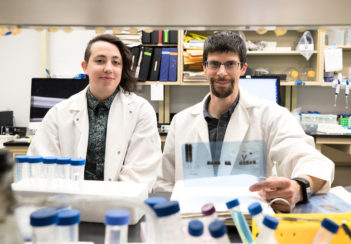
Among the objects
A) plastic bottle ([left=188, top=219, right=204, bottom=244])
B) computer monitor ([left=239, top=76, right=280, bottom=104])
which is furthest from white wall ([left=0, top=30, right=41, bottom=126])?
plastic bottle ([left=188, top=219, right=204, bottom=244])

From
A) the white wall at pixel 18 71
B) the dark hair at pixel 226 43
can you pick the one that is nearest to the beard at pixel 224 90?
the dark hair at pixel 226 43

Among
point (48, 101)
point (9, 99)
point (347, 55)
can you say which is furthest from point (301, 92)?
point (9, 99)

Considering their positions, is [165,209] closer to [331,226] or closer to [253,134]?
[331,226]

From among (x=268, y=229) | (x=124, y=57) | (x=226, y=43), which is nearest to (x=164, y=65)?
(x=124, y=57)

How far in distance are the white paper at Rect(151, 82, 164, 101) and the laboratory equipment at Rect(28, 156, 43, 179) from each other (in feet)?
7.90

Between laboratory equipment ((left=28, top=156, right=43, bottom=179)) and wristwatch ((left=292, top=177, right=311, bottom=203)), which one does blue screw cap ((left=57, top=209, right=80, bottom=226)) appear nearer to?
laboratory equipment ((left=28, top=156, right=43, bottom=179))

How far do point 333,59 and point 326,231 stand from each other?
325 cm

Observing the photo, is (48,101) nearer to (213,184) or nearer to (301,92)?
(213,184)

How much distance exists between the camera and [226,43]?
5.34 feet

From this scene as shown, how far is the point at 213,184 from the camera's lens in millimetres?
1014

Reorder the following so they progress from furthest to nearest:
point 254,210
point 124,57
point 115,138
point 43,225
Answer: point 124,57 < point 115,138 < point 254,210 < point 43,225

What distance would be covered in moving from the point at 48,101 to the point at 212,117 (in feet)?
5.54

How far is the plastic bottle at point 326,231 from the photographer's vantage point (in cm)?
50

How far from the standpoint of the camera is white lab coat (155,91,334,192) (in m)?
1.41
